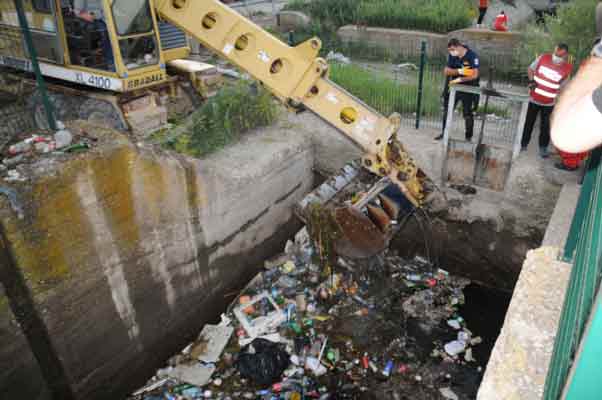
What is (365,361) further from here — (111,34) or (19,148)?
(111,34)

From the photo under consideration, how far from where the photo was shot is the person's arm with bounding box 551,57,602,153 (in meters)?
1.16

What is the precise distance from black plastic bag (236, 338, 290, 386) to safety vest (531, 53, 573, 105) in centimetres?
448

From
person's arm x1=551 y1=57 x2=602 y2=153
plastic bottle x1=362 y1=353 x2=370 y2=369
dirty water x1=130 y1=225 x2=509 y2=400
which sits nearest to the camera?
person's arm x1=551 y1=57 x2=602 y2=153

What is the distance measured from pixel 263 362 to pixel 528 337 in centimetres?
358

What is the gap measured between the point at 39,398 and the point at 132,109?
3.75 m

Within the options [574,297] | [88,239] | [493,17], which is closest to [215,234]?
[88,239]

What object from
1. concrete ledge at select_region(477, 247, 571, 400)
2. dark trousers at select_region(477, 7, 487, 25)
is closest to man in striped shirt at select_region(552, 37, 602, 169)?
concrete ledge at select_region(477, 247, 571, 400)

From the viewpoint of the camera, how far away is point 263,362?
5.26 metres

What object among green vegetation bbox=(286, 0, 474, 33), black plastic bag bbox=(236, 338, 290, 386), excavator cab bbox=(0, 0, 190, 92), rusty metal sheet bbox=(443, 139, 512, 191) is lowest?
black plastic bag bbox=(236, 338, 290, 386)

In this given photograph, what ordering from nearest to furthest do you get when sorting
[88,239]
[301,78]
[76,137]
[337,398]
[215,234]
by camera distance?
[88,239] → [76,137] → [337,398] → [301,78] → [215,234]

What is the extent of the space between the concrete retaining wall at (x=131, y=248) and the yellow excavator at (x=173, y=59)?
44.9 inches

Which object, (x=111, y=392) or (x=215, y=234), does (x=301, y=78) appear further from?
(x=111, y=392)

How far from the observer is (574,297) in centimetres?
163

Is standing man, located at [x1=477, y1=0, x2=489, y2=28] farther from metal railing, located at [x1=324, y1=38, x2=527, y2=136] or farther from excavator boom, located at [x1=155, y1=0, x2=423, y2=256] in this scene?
excavator boom, located at [x1=155, y1=0, x2=423, y2=256]
